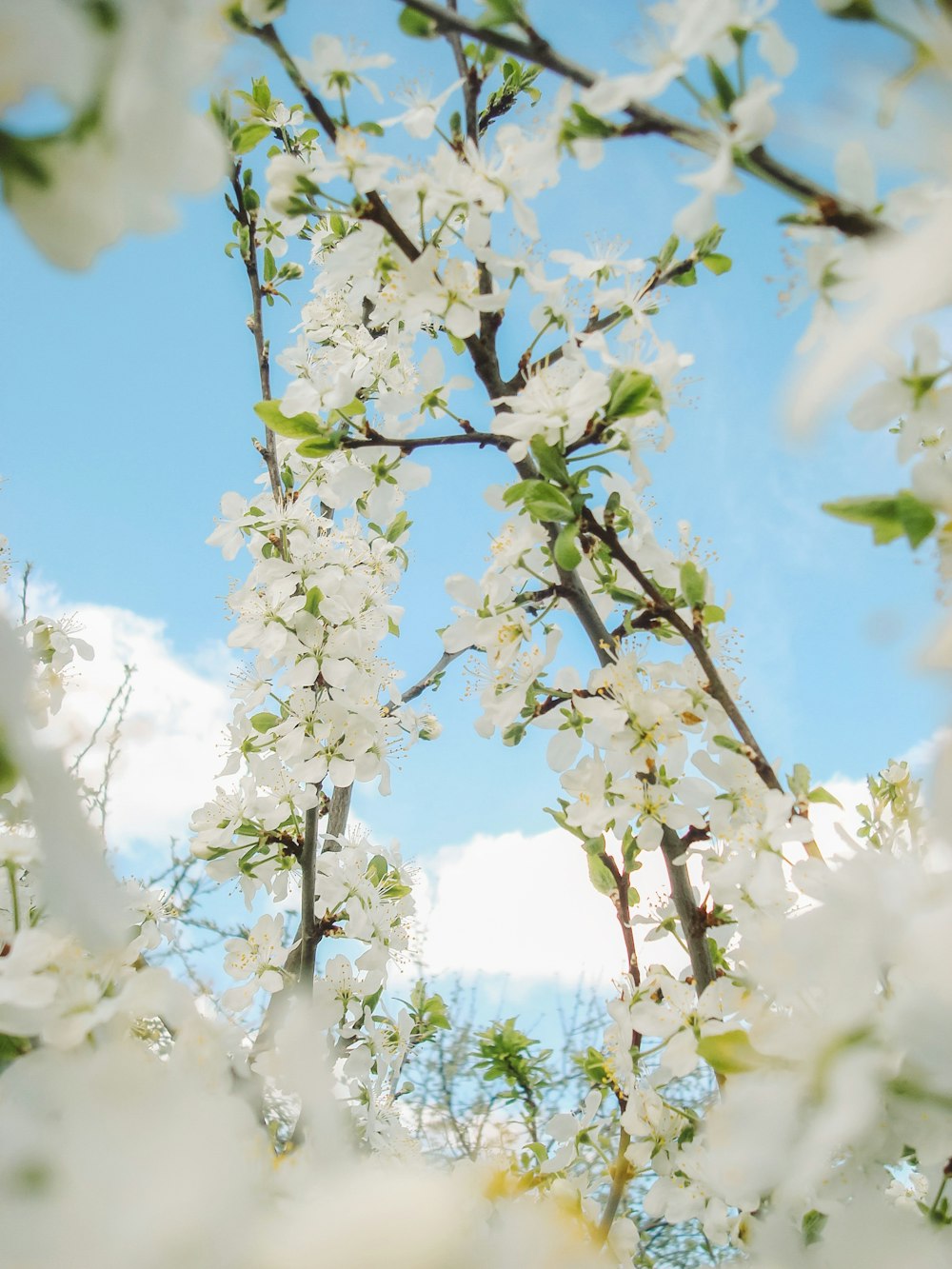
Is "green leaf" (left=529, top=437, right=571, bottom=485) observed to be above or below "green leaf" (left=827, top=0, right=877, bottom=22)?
above

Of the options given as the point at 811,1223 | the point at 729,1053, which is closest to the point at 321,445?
the point at 729,1053

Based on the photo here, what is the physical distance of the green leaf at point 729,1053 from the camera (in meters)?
0.57

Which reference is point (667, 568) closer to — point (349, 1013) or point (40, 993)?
point (40, 993)

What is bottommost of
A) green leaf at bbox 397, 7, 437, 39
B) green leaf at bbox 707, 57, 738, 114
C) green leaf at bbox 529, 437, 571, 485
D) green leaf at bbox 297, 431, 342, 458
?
green leaf at bbox 529, 437, 571, 485

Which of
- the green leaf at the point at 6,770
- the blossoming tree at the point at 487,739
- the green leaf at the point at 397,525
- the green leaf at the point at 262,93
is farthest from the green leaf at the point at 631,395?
the green leaf at the point at 262,93

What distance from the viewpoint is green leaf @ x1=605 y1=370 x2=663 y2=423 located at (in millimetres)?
928

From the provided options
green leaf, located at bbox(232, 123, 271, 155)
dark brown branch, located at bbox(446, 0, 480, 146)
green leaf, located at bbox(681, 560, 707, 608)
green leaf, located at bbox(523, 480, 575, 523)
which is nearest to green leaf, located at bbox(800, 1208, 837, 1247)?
green leaf, located at bbox(681, 560, 707, 608)

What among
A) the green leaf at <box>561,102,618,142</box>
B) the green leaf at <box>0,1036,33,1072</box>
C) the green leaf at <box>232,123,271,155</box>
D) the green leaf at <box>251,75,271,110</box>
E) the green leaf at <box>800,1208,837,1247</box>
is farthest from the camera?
the green leaf at <box>251,75,271,110</box>

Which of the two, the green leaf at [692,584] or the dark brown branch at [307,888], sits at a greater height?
the green leaf at [692,584]

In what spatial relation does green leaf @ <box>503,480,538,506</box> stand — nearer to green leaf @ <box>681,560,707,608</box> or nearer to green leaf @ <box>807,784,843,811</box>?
green leaf @ <box>681,560,707,608</box>

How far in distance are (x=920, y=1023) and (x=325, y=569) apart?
1281mm

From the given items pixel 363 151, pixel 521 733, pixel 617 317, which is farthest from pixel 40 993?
pixel 617 317

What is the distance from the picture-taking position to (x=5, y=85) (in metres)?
0.39

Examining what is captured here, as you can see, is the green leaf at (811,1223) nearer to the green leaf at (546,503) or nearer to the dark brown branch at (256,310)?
the green leaf at (546,503)
